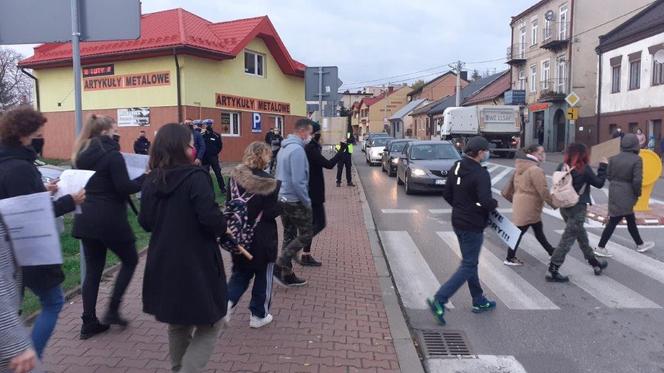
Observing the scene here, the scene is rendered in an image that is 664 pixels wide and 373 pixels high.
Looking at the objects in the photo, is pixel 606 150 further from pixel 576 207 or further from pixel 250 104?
pixel 250 104

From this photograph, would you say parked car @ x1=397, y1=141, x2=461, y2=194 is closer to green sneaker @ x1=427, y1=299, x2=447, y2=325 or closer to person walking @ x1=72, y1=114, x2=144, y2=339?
green sneaker @ x1=427, y1=299, x2=447, y2=325

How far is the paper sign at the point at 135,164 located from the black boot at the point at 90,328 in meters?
1.21

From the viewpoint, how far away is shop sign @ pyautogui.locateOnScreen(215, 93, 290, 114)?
79.2 feet

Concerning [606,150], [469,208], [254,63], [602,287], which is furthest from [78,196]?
[254,63]

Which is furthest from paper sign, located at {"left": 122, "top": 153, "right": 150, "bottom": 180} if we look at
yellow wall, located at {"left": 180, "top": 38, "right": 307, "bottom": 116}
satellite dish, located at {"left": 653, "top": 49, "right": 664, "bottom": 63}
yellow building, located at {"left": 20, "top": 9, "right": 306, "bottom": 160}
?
satellite dish, located at {"left": 653, "top": 49, "right": 664, "bottom": 63}

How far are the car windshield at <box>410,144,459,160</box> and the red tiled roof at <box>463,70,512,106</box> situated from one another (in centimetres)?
3444

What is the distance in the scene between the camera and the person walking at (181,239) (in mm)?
3232

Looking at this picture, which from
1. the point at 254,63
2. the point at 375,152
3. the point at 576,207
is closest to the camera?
the point at 576,207

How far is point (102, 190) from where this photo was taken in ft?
14.6

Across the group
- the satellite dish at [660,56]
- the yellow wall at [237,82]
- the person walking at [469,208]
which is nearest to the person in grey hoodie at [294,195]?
the person walking at [469,208]

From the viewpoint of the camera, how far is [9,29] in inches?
190

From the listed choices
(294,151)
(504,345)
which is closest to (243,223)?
(294,151)

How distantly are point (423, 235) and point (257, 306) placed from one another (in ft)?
18.2

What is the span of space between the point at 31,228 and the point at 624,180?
753 cm
